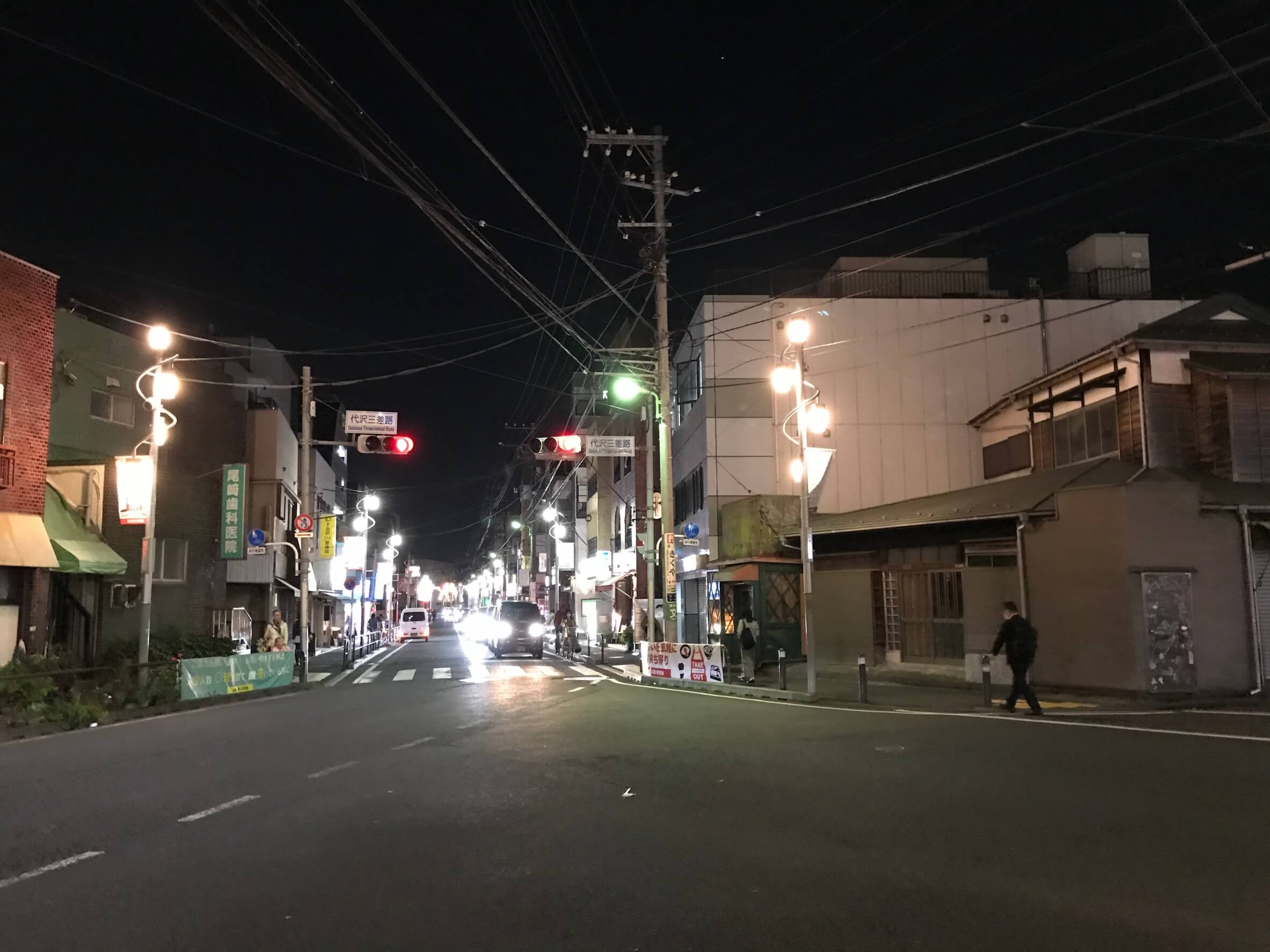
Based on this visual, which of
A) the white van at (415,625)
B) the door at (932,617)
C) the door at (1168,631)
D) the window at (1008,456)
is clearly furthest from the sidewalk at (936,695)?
the white van at (415,625)

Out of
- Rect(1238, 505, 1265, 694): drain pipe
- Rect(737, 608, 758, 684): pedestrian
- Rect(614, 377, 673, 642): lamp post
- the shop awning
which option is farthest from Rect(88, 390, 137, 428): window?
Rect(1238, 505, 1265, 694): drain pipe

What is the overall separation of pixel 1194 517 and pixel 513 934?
16.3m

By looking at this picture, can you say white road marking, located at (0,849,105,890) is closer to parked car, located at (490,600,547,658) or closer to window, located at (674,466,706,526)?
window, located at (674,466,706,526)

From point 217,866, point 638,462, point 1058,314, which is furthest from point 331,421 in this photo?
point 217,866

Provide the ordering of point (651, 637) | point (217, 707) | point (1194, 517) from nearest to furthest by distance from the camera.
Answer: point (1194, 517) < point (217, 707) < point (651, 637)

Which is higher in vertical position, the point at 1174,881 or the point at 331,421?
the point at 331,421

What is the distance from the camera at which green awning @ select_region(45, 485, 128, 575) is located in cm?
2112

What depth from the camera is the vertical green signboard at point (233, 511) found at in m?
29.0

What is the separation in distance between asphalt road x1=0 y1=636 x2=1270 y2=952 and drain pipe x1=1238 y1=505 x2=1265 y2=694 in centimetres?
567

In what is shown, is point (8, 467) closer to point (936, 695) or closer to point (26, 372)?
point (26, 372)

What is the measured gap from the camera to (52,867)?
709 cm

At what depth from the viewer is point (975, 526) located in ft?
68.3

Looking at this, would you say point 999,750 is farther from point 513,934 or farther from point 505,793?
point 513,934

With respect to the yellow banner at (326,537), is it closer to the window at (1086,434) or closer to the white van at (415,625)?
the white van at (415,625)
